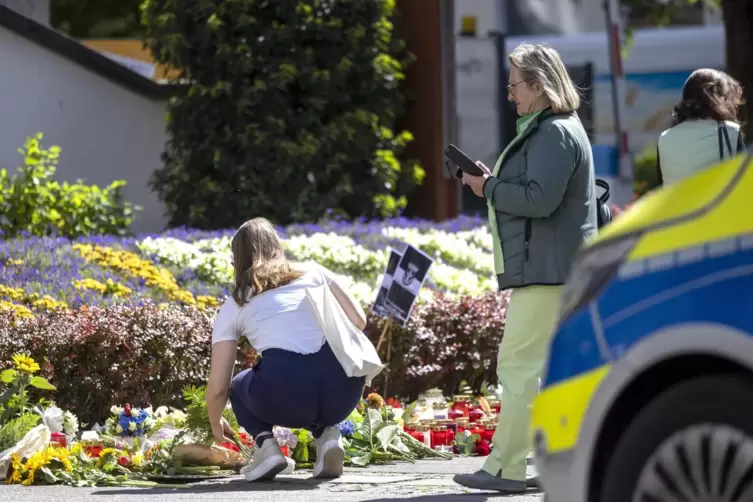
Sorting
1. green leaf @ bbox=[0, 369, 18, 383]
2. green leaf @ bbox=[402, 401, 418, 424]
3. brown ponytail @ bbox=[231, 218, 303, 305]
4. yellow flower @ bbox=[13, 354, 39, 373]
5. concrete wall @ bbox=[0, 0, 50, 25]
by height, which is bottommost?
green leaf @ bbox=[402, 401, 418, 424]

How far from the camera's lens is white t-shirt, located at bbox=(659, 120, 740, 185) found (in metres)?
6.69

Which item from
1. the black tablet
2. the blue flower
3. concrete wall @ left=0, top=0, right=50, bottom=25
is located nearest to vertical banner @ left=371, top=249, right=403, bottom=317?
the blue flower

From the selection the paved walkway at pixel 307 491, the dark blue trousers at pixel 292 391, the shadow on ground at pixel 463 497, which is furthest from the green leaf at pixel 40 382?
the shadow on ground at pixel 463 497

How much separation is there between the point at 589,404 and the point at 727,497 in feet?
1.40

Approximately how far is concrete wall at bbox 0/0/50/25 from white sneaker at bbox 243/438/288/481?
40.2 feet

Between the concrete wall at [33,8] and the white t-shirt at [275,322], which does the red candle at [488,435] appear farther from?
the concrete wall at [33,8]

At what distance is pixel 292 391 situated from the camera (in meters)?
7.09

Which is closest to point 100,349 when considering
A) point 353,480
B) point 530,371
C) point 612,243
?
point 353,480

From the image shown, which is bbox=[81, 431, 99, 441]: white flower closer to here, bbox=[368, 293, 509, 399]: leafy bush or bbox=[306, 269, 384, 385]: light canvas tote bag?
bbox=[306, 269, 384, 385]: light canvas tote bag

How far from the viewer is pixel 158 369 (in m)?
9.10

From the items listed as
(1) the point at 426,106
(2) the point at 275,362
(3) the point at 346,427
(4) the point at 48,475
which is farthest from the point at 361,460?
(1) the point at 426,106

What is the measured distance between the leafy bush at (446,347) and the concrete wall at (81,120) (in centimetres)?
680

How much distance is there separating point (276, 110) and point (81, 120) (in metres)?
2.40

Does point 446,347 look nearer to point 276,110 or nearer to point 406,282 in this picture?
point 406,282
